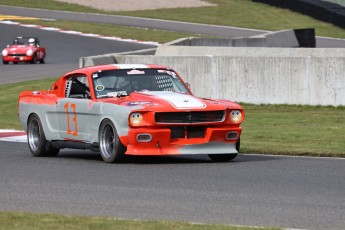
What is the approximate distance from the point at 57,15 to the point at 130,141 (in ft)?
141

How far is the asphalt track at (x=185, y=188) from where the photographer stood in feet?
30.5

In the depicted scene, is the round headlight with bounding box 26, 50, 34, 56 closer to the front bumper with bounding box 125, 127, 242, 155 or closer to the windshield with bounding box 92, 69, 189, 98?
the windshield with bounding box 92, 69, 189, 98

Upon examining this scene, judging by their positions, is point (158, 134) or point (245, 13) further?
point (245, 13)

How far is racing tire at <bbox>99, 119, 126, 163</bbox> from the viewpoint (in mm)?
13859

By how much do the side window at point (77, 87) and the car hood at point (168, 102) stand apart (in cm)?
83

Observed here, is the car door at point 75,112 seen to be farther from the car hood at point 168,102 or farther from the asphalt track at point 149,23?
the asphalt track at point 149,23

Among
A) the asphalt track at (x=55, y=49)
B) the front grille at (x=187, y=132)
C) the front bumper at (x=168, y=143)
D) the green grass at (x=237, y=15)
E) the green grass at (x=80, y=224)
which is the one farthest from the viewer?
the green grass at (x=237, y=15)

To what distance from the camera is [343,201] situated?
9961mm

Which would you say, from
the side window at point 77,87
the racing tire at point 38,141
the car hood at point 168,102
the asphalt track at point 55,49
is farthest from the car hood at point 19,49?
the car hood at point 168,102

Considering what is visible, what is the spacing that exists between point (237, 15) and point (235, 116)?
4366 centimetres

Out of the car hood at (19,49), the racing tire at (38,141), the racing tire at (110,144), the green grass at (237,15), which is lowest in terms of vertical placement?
the green grass at (237,15)

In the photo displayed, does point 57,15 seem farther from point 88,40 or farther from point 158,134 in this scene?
point 158,134

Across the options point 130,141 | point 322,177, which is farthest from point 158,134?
point 322,177

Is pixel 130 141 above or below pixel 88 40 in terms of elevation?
above
